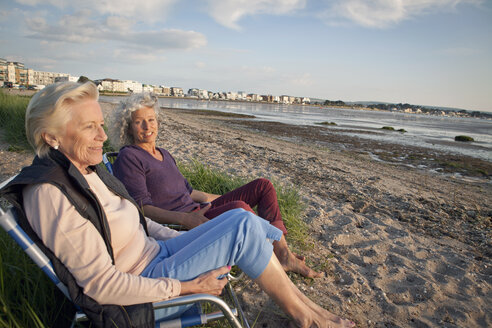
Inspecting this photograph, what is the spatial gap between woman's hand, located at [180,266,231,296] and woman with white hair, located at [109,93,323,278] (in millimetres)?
888

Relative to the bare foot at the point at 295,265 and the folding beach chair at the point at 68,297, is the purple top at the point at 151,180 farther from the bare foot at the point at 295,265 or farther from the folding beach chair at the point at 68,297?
the folding beach chair at the point at 68,297

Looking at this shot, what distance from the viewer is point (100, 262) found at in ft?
4.52

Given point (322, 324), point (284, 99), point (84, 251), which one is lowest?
point (322, 324)

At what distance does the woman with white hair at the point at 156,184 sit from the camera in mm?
2574

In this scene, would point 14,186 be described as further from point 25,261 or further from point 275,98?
point 275,98

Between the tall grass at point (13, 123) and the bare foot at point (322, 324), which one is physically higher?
the tall grass at point (13, 123)

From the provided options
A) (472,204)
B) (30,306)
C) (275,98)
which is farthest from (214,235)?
(275,98)

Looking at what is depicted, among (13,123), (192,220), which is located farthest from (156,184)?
(13,123)

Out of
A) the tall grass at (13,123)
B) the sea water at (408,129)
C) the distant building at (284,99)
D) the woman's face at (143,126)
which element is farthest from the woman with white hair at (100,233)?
the distant building at (284,99)

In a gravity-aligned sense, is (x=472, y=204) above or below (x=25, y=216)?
below

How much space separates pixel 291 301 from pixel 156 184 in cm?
158

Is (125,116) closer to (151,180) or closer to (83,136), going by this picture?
(151,180)

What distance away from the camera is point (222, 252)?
169 cm

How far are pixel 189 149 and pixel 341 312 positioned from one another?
680 cm
